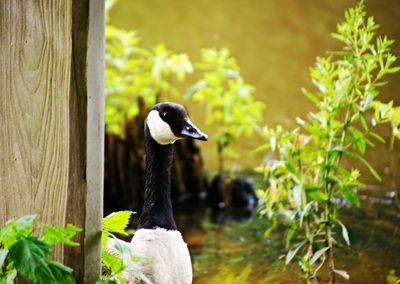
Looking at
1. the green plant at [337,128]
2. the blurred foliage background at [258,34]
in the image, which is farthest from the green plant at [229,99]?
the green plant at [337,128]

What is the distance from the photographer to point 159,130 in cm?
293

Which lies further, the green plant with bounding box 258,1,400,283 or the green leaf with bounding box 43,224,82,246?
the green plant with bounding box 258,1,400,283

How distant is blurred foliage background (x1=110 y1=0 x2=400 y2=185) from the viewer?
23.4ft

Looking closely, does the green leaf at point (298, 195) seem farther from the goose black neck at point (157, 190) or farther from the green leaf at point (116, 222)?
the green leaf at point (116, 222)

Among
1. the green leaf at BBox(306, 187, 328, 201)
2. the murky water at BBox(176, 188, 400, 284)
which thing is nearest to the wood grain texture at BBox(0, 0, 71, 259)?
the green leaf at BBox(306, 187, 328, 201)

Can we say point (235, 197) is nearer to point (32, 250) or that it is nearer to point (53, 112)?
point (53, 112)

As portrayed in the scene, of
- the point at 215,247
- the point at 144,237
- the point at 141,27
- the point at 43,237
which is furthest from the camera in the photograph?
the point at 141,27

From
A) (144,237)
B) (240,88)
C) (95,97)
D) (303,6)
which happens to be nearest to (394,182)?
(240,88)

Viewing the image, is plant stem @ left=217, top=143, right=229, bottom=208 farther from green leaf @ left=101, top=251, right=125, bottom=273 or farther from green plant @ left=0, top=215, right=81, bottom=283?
green plant @ left=0, top=215, right=81, bottom=283

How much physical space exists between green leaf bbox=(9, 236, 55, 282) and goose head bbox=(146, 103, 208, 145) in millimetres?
1017

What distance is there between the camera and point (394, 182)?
5.70m

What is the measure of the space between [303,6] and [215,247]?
3834 mm

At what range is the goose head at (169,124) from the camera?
286cm

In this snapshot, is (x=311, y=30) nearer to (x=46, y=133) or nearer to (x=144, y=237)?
(x=144, y=237)
